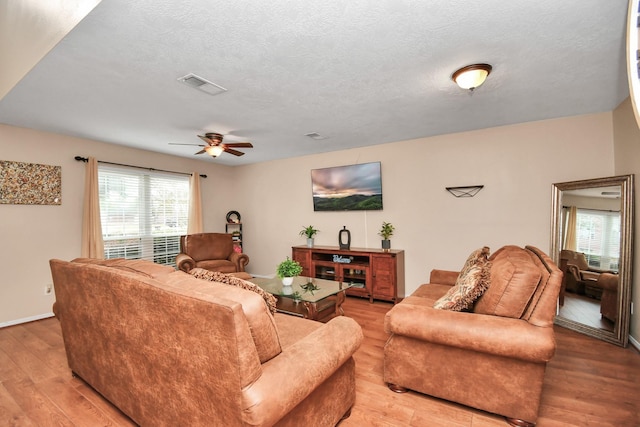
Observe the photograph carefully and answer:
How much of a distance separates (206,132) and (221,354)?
326 cm

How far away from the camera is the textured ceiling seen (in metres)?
1.63

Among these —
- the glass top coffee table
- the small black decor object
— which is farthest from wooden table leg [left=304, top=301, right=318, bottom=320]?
the small black decor object

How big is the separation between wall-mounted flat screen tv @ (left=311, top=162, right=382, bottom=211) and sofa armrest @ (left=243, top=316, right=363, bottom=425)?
10.5ft

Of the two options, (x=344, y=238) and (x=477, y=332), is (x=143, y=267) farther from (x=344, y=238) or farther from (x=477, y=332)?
(x=344, y=238)

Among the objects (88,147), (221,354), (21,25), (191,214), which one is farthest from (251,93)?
(191,214)

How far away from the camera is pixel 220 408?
47.3 inches

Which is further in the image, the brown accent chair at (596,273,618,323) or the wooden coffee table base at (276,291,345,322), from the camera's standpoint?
the wooden coffee table base at (276,291,345,322)

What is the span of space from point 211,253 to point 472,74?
14.7 ft

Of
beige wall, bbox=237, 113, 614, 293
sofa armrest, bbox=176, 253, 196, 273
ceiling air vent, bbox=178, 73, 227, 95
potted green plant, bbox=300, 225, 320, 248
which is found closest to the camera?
ceiling air vent, bbox=178, 73, 227, 95

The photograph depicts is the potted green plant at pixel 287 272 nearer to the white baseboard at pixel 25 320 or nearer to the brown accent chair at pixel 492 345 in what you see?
the brown accent chair at pixel 492 345

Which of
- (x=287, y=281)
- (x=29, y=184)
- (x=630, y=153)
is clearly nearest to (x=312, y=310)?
(x=287, y=281)

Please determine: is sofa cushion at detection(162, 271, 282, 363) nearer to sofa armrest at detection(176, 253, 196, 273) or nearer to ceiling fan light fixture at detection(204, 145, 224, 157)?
ceiling fan light fixture at detection(204, 145, 224, 157)

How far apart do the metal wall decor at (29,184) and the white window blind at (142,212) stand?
20.2 inches

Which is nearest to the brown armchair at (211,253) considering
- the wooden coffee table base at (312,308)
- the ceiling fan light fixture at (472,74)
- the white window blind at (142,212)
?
the white window blind at (142,212)
